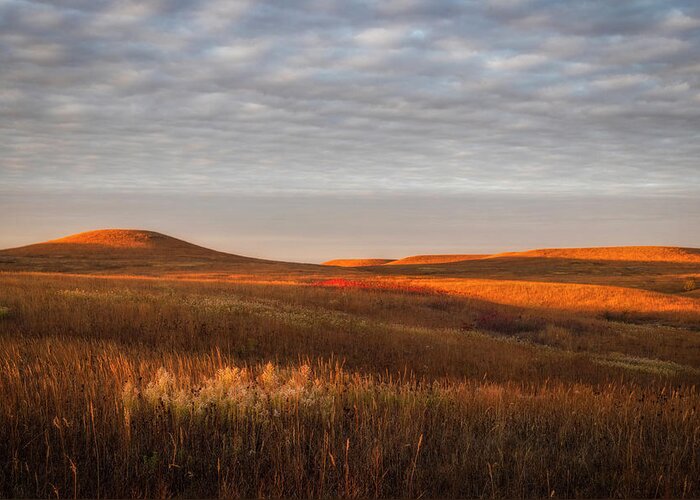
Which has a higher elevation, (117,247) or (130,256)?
(117,247)

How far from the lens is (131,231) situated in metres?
124

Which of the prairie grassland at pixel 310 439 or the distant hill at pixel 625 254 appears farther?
the distant hill at pixel 625 254

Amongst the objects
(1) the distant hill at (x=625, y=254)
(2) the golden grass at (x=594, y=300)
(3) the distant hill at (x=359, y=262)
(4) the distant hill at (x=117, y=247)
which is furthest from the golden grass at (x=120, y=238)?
(2) the golden grass at (x=594, y=300)

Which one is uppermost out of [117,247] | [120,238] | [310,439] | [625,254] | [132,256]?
[120,238]

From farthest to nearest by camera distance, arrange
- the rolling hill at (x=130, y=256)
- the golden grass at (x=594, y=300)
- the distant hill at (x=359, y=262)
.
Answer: the distant hill at (x=359, y=262)
the rolling hill at (x=130, y=256)
the golden grass at (x=594, y=300)

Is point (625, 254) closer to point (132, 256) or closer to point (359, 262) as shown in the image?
point (359, 262)

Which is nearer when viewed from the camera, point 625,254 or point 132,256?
point 132,256

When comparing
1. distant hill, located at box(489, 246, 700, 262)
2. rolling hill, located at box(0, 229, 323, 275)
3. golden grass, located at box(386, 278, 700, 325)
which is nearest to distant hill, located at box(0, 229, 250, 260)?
rolling hill, located at box(0, 229, 323, 275)

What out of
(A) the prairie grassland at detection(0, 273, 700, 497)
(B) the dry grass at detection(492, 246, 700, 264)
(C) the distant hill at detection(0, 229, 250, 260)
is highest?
(C) the distant hill at detection(0, 229, 250, 260)

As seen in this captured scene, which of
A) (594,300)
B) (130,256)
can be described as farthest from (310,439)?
(130,256)

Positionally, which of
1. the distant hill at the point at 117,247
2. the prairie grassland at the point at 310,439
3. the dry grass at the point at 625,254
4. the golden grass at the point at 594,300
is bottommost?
the golden grass at the point at 594,300

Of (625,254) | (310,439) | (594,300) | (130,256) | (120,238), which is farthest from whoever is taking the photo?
(625,254)

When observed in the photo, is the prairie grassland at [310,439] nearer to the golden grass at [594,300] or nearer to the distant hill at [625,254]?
the golden grass at [594,300]

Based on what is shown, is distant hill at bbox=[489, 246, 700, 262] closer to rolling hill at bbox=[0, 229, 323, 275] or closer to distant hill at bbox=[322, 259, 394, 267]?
distant hill at bbox=[322, 259, 394, 267]
